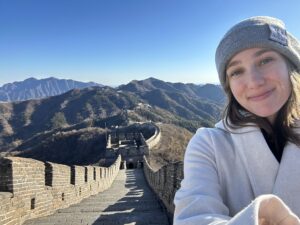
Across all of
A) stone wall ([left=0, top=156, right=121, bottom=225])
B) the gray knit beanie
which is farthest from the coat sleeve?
stone wall ([left=0, top=156, right=121, bottom=225])

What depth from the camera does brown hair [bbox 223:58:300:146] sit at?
2070mm

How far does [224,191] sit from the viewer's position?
201cm

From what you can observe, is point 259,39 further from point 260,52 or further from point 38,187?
point 38,187

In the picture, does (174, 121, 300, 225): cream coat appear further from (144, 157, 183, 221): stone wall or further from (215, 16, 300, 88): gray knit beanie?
(144, 157, 183, 221): stone wall

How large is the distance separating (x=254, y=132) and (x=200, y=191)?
395mm

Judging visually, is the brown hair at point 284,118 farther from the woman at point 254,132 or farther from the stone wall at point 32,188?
the stone wall at point 32,188

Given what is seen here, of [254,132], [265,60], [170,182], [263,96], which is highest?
[265,60]

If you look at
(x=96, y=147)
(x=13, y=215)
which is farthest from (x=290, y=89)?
(x=96, y=147)

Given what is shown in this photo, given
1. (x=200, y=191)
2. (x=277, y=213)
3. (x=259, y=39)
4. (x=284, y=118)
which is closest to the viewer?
(x=277, y=213)

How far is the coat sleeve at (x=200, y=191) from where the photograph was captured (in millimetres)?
1691

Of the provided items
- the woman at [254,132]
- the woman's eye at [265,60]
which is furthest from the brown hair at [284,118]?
the woman's eye at [265,60]

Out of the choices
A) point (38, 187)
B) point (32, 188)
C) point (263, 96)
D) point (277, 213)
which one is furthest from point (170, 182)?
point (277, 213)

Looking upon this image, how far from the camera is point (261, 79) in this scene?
1990 millimetres

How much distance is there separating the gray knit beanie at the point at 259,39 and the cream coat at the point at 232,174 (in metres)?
0.35
